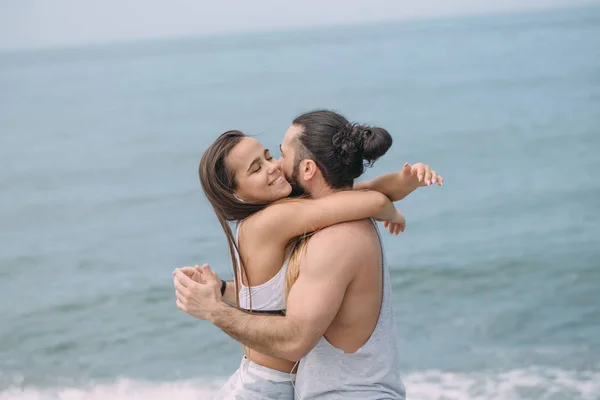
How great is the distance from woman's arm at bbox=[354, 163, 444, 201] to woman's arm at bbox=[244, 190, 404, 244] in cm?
13

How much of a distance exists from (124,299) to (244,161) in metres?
7.56

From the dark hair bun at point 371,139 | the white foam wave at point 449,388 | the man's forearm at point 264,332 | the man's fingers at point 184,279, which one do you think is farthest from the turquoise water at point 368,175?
the man's forearm at point 264,332

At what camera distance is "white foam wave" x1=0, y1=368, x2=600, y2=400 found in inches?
242

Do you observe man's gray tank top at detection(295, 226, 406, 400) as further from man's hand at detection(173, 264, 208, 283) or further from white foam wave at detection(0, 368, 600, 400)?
white foam wave at detection(0, 368, 600, 400)

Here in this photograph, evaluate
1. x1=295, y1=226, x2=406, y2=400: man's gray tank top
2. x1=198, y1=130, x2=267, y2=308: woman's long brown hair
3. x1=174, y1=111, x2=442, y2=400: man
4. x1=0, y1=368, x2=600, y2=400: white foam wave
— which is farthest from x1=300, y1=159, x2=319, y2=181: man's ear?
x1=0, y1=368, x2=600, y2=400: white foam wave

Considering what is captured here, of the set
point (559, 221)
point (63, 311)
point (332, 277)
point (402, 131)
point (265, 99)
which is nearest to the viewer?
point (332, 277)

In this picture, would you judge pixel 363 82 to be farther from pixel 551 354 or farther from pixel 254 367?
pixel 254 367

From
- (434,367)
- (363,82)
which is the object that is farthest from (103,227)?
(363,82)

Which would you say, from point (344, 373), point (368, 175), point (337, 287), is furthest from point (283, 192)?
point (368, 175)

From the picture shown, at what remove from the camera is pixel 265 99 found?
2322cm

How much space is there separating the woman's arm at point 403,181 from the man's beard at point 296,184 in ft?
0.64

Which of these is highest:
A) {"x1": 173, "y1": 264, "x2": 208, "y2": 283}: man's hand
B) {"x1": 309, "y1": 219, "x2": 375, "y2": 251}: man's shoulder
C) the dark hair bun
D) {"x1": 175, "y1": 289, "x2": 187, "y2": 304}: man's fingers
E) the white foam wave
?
the dark hair bun

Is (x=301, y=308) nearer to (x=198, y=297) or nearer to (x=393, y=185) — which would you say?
(x=198, y=297)

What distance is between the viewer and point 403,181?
234cm
